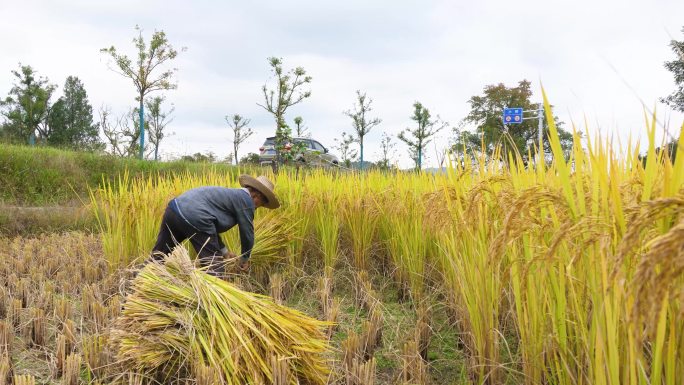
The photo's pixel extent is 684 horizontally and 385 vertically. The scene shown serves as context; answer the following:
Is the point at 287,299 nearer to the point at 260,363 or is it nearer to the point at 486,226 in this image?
the point at 260,363

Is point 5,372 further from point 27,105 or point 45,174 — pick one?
point 27,105

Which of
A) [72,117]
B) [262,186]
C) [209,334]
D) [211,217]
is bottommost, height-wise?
[209,334]

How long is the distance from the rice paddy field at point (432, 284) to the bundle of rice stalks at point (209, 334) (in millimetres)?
12

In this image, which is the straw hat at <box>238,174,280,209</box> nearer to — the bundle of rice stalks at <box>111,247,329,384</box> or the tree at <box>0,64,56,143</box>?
the bundle of rice stalks at <box>111,247,329,384</box>

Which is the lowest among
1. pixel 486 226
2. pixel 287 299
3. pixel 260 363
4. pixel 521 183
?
pixel 287 299


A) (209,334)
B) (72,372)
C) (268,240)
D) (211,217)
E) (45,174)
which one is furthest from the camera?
(45,174)

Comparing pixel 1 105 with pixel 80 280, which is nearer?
pixel 80 280

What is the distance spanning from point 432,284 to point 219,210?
62.0 inches

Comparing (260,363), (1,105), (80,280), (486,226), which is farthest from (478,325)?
(1,105)

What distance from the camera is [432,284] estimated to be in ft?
10.1

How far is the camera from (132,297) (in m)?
1.78

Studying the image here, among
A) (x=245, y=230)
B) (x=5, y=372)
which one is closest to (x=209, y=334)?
(x=5, y=372)

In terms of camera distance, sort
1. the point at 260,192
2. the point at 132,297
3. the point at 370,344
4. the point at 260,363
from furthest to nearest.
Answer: the point at 260,192, the point at 370,344, the point at 132,297, the point at 260,363

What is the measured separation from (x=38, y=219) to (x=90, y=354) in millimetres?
5793
